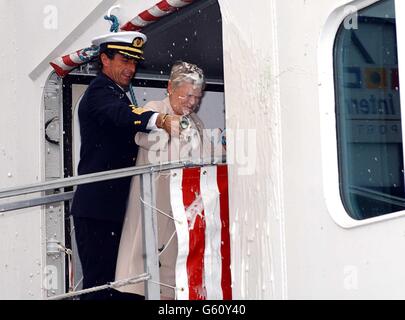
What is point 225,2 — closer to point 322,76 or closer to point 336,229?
point 322,76

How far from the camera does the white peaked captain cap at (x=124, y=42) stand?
4.27 metres

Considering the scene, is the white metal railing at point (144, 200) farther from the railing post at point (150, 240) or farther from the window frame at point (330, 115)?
the window frame at point (330, 115)

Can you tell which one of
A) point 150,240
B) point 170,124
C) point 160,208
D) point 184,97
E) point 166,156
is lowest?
point 150,240

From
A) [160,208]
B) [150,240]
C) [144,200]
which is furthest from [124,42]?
[150,240]

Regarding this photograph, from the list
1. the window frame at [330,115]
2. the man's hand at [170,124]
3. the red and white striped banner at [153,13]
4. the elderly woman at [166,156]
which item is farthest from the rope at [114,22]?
the window frame at [330,115]

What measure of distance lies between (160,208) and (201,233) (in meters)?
0.34

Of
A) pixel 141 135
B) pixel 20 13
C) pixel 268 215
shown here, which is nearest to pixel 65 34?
pixel 20 13

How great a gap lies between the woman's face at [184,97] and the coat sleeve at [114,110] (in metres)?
0.21

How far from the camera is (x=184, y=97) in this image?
13.8ft

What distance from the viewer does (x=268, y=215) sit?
326 cm

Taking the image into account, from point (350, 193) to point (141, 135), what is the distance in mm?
1370

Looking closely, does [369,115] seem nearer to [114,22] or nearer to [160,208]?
[160,208]

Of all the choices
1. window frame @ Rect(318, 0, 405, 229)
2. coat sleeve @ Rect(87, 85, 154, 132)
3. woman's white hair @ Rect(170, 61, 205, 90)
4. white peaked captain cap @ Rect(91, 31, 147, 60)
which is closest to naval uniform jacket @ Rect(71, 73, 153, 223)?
coat sleeve @ Rect(87, 85, 154, 132)

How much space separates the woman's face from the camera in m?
4.20
